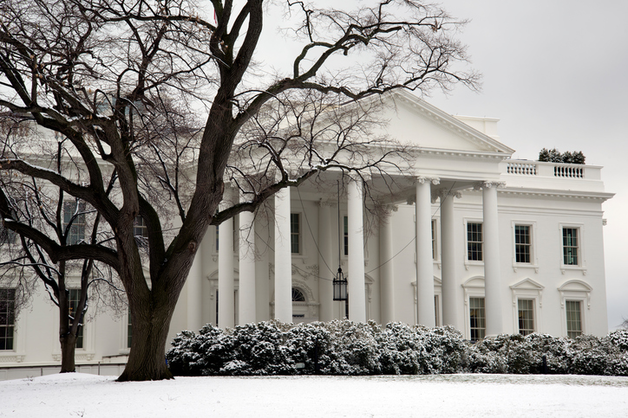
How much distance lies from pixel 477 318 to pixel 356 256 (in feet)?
40.7

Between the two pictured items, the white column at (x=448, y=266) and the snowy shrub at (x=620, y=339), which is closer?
the snowy shrub at (x=620, y=339)

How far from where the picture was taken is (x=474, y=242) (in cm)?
3781

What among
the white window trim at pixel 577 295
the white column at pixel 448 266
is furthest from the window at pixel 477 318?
the white column at pixel 448 266

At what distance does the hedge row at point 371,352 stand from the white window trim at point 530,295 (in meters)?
12.3

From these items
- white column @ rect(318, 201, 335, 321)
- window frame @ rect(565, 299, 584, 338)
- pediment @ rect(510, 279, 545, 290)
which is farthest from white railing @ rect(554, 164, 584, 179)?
white column @ rect(318, 201, 335, 321)

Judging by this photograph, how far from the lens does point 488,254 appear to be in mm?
29984

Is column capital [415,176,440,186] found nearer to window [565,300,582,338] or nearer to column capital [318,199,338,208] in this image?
column capital [318,199,338,208]

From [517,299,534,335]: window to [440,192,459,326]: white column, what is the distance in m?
8.68

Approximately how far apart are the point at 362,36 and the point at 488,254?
1593 cm

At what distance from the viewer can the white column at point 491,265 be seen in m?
29.5

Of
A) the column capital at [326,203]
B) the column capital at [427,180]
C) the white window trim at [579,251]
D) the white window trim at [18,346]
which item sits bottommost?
the white window trim at [18,346]

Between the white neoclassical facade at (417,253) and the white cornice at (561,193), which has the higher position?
the white cornice at (561,193)

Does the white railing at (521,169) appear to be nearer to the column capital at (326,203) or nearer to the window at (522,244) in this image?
the window at (522,244)

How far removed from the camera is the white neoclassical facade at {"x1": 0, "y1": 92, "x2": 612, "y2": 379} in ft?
93.2
